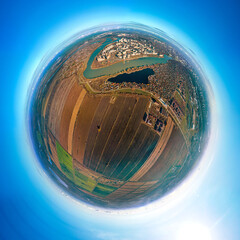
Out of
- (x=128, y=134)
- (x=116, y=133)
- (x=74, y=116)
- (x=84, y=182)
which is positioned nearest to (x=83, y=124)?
(x=74, y=116)

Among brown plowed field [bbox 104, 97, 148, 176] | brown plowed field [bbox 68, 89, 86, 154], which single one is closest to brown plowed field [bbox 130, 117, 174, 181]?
brown plowed field [bbox 104, 97, 148, 176]

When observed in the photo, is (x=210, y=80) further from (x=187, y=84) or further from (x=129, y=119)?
(x=129, y=119)

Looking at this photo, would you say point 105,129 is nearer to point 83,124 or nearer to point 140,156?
point 83,124

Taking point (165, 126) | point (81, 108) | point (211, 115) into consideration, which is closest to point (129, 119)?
point (165, 126)

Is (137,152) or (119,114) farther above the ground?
(119,114)

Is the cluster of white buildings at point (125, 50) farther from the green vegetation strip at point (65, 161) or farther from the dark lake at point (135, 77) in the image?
the green vegetation strip at point (65, 161)

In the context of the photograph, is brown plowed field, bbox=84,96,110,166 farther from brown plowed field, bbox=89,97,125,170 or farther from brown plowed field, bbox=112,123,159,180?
brown plowed field, bbox=112,123,159,180
